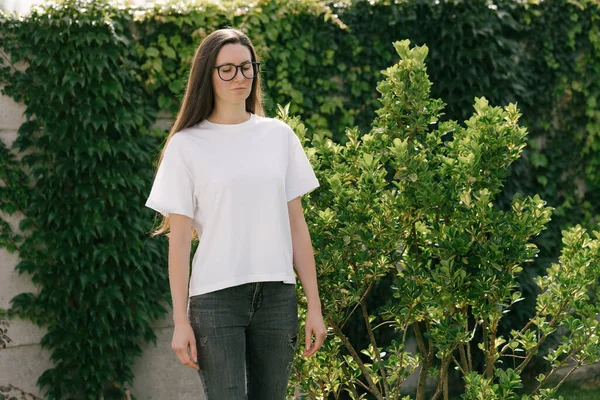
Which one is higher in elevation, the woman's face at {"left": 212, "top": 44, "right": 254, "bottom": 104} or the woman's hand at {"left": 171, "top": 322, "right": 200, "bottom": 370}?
the woman's face at {"left": 212, "top": 44, "right": 254, "bottom": 104}

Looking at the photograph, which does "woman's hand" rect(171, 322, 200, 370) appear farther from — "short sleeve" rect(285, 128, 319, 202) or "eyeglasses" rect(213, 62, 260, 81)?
"eyeglasses" rect(213, 62, 260, 81)

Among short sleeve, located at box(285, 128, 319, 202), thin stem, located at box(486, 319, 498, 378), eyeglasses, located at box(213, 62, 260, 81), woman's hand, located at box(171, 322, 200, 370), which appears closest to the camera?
woman's hand, located at box(171, 322, 200, 370)

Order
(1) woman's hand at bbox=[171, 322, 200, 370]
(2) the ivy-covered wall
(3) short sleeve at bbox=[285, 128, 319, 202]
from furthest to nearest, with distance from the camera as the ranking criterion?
1. (2) the ivy-covered wall
2. (3) short sleeve at bbox=[285, 128, 319, 202]
3. (1) woman's hand at bbox=[171, 322, 200, 370]

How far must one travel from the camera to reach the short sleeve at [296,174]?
255 cm

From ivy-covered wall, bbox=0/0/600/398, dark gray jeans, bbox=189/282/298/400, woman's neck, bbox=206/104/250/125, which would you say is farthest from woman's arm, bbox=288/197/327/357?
ivy-covered wall, bbox=0/0/600/398

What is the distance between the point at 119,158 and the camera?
14.3 ft

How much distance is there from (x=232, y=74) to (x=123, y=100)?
206 centimetres

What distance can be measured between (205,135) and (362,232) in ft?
2.34

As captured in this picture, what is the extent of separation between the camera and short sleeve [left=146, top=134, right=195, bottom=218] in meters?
2.36

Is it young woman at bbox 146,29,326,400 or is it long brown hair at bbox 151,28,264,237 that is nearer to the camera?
young woman at bbox 146,29,326,400

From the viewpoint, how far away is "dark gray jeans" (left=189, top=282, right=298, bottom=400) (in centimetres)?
234

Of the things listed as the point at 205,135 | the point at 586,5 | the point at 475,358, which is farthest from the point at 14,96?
the point at 586,5

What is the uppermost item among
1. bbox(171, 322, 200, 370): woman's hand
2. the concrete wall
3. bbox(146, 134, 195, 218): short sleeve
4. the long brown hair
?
the long brown hair

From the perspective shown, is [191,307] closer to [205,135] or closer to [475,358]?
[205,135]
